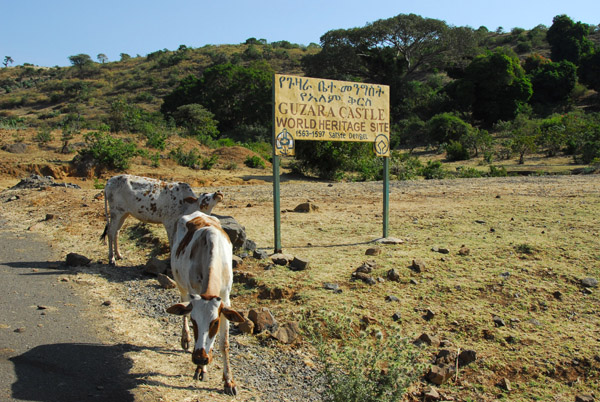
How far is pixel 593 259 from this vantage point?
7.32 meters

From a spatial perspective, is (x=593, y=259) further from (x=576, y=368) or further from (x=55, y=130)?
(x=55, y=130)

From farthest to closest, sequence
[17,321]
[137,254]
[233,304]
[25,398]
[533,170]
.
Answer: [533,170]
[137,254]
[233,304]
[17,321]
[25,398]

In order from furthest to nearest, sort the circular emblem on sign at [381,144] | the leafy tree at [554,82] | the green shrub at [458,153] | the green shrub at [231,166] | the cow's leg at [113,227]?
the leafy tree at [554,82], the green shrub at [458,153], the green shrub at [231,166], the circular emblem on sign at [381,144], the cow's leg at [113,227]

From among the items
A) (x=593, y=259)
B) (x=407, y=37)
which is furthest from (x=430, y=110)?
(x=593, y=259)

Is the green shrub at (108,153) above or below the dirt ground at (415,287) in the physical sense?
above

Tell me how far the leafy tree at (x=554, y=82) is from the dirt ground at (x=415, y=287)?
3551 cm

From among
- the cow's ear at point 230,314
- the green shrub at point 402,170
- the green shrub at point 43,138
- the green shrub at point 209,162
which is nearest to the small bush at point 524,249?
the cow's ear at point 230,314

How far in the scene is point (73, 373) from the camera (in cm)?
438

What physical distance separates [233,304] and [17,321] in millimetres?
2489

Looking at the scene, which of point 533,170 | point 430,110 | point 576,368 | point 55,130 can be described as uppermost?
point 430,110

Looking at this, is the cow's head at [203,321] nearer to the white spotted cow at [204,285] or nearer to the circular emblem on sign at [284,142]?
the white spotted cow at [204,285]

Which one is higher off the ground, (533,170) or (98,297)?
(533,170)

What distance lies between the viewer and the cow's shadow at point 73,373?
399 centimetres

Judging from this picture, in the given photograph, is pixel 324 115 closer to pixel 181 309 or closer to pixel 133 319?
pixel 133 319
